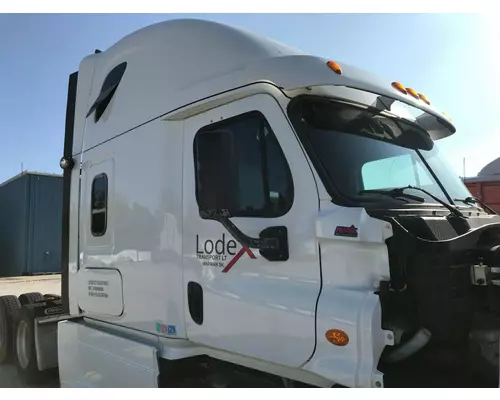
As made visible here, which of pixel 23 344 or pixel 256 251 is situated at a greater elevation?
pixel 256 251

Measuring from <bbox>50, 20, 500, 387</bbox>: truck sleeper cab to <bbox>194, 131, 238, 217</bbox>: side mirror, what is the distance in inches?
0.5

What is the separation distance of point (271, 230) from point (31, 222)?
7776 mm

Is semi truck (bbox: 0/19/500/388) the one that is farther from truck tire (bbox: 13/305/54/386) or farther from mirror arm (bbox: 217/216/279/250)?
truck tire (bbox: 13/305/54/386)

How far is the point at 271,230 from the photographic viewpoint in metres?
2.69

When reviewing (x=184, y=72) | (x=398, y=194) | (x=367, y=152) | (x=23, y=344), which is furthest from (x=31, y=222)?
(x=398, y=194)

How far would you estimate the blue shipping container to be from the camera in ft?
29.4

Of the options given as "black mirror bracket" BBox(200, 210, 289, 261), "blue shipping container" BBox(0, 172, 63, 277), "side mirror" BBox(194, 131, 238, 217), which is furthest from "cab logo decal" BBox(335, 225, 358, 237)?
"blue shipping container" BBox(0, 172, 63, 277)

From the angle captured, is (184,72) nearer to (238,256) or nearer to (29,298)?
(238,256)

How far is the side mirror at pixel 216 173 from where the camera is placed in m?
2.82

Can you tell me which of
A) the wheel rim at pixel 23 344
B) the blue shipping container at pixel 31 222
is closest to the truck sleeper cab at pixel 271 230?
the wheel rim at pixel 23 344

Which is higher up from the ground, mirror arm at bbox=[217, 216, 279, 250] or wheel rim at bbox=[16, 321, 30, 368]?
mirror arm at bbox=[217, 216, 279, 250]

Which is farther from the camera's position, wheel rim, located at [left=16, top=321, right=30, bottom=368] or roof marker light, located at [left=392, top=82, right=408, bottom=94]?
wheel rim, located at [left=16, top=321, right=30, bottom=368]

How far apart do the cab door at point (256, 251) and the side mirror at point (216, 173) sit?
0.07ft

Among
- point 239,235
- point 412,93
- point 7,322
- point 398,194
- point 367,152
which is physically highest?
point 412,93
